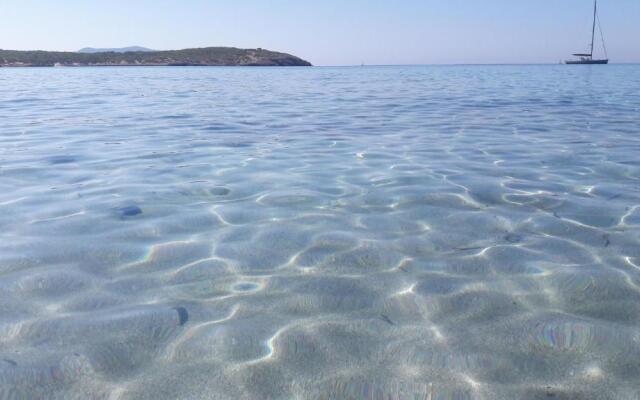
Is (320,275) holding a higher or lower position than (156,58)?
lower

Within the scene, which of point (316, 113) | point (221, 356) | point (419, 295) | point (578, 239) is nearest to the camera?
point (221, 356)

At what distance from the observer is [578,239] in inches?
131

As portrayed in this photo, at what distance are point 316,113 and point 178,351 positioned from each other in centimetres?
956

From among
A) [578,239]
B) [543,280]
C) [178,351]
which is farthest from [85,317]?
[578,239]

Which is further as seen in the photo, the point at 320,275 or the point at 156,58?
the point at 156,58

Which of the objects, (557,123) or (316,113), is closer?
(557,123)

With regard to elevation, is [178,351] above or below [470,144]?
below

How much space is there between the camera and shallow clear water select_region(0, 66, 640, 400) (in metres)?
1.95

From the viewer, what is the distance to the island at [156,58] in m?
67.2

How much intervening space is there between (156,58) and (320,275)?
83.8m

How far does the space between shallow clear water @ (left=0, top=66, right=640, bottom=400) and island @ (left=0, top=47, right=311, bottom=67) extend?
68.4 m

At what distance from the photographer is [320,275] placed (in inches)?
112

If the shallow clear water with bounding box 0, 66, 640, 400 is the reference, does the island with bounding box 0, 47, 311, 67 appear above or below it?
above

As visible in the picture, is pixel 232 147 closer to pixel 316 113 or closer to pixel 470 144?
pixel 470 144
